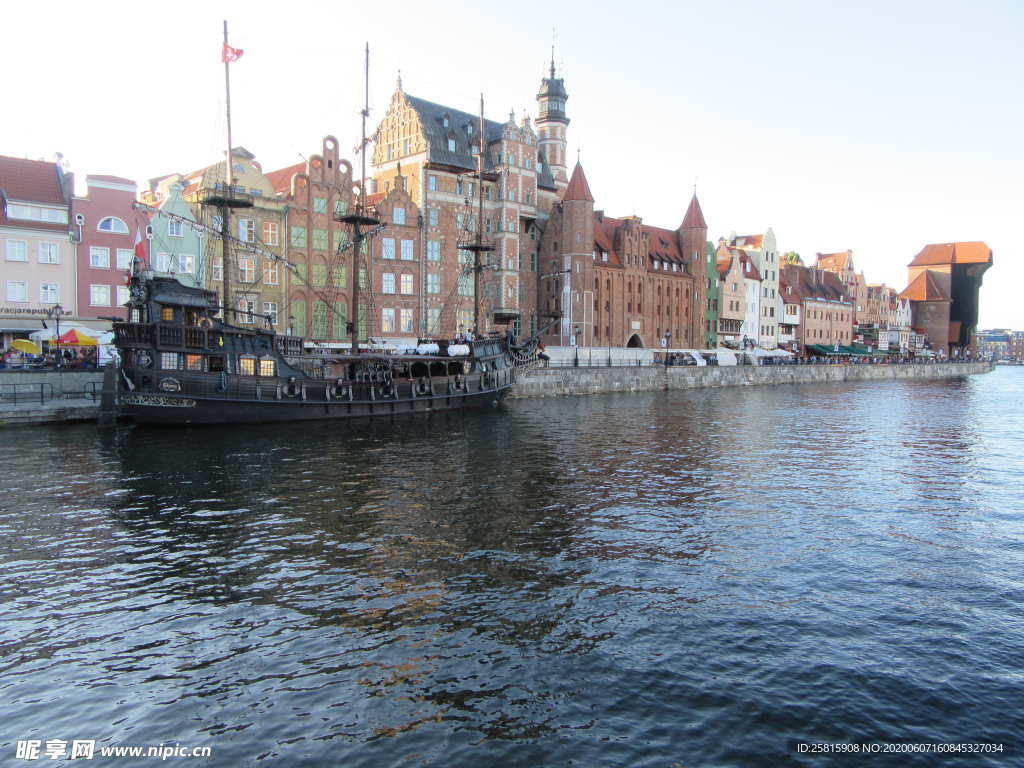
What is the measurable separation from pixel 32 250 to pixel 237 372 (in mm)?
24678

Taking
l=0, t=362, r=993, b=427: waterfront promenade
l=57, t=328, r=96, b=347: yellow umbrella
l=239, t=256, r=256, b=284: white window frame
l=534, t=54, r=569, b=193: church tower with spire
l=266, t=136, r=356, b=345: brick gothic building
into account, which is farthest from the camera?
l=534, t=54, r=569, b=193: church tower with spire

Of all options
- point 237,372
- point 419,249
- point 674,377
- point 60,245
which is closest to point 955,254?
point 674,377

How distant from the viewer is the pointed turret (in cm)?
8619

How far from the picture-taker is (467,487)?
26312mm

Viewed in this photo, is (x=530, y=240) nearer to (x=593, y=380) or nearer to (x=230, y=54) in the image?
(x=593, y=380)

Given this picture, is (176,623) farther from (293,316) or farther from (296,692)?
(293,316)

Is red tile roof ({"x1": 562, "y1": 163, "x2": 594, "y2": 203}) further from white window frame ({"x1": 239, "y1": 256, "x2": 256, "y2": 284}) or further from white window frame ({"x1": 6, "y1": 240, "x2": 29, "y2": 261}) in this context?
white window frame ({"x1": 6, "y1": 240, "x2": 29, "y2": 261})

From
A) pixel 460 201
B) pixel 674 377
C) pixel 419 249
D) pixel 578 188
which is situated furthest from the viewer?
pixel 578 188

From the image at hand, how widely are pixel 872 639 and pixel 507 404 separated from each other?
47.1 metres

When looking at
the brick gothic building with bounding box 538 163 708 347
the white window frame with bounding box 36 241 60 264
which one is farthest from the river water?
the brick gothic building with bounding box 538 163 708 347

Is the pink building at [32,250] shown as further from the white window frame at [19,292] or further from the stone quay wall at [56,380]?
the stone quay wall at [56,380]

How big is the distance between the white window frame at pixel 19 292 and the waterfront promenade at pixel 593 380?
1354cm

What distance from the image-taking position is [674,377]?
8244 centimetres

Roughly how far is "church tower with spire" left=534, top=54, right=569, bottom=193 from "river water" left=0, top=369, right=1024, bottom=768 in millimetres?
74514
